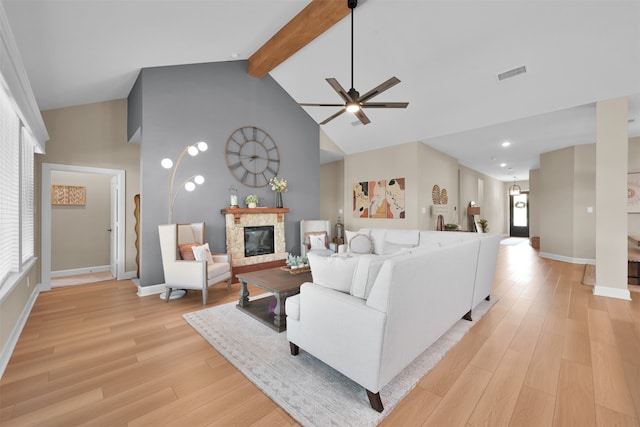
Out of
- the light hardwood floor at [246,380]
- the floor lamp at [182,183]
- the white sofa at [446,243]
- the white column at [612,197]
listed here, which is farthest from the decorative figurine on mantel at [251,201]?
the white column at [612,197]

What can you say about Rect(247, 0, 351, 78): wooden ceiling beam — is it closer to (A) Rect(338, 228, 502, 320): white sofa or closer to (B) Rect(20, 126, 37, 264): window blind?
(A) Rect(338, 228, 502, 320): white sofa

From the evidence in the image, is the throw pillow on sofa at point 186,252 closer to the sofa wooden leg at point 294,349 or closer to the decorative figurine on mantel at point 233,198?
the decorative figurine on mantel at point 233,198

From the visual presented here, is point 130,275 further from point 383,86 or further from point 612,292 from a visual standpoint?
point 612,292

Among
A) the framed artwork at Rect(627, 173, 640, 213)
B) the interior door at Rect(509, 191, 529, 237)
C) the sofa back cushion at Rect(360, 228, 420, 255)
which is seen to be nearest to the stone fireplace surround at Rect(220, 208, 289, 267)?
the sofa back cushion at Rect(360, 228, 420, 255)

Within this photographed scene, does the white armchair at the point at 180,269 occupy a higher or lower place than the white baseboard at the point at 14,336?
higher

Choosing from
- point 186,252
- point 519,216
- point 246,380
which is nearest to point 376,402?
point 246,380

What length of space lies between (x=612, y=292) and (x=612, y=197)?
1.38 meters

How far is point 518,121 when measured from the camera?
4.88 meters

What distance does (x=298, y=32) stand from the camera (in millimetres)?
3971

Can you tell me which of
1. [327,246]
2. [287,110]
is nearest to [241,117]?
[287,110]

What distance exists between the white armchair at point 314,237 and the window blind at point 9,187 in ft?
13.6

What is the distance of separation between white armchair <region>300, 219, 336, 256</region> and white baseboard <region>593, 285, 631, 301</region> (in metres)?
4.25

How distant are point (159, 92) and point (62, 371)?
12.7 ft

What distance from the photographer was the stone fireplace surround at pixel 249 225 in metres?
4.86
